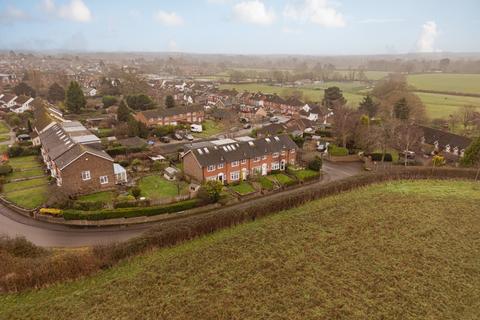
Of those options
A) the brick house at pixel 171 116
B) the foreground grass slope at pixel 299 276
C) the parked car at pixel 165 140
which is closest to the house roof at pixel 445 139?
the foreground grass slope at pixel 299 276

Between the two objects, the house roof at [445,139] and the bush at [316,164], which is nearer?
the bush at [316,164]

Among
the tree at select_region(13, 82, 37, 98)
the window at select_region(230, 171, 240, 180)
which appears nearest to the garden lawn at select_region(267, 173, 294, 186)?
the window at select_region(230, 171, 240, 180)

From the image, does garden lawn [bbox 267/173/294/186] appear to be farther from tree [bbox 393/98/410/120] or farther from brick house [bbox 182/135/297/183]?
tree [bbox 393/98/410/120]

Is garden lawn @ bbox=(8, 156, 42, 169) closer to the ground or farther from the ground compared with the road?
farther from the ground

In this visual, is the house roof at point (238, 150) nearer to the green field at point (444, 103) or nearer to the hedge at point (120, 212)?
the hedge at point (120, 212)

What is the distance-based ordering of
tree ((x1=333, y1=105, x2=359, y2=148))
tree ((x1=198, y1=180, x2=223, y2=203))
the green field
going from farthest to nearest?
the green field
tree ((x1=333, y1=105, x2=359, y2=148))
tree ((x1=198, y1=180, x2=223, y2=203))

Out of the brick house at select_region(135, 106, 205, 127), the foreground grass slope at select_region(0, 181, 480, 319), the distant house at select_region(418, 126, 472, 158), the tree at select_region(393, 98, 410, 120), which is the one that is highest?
the tree at select_region(393, 98, 410, 120)

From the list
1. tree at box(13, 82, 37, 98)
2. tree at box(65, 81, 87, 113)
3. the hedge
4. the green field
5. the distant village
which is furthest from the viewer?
tree at box(13, 82, 37, 98)
